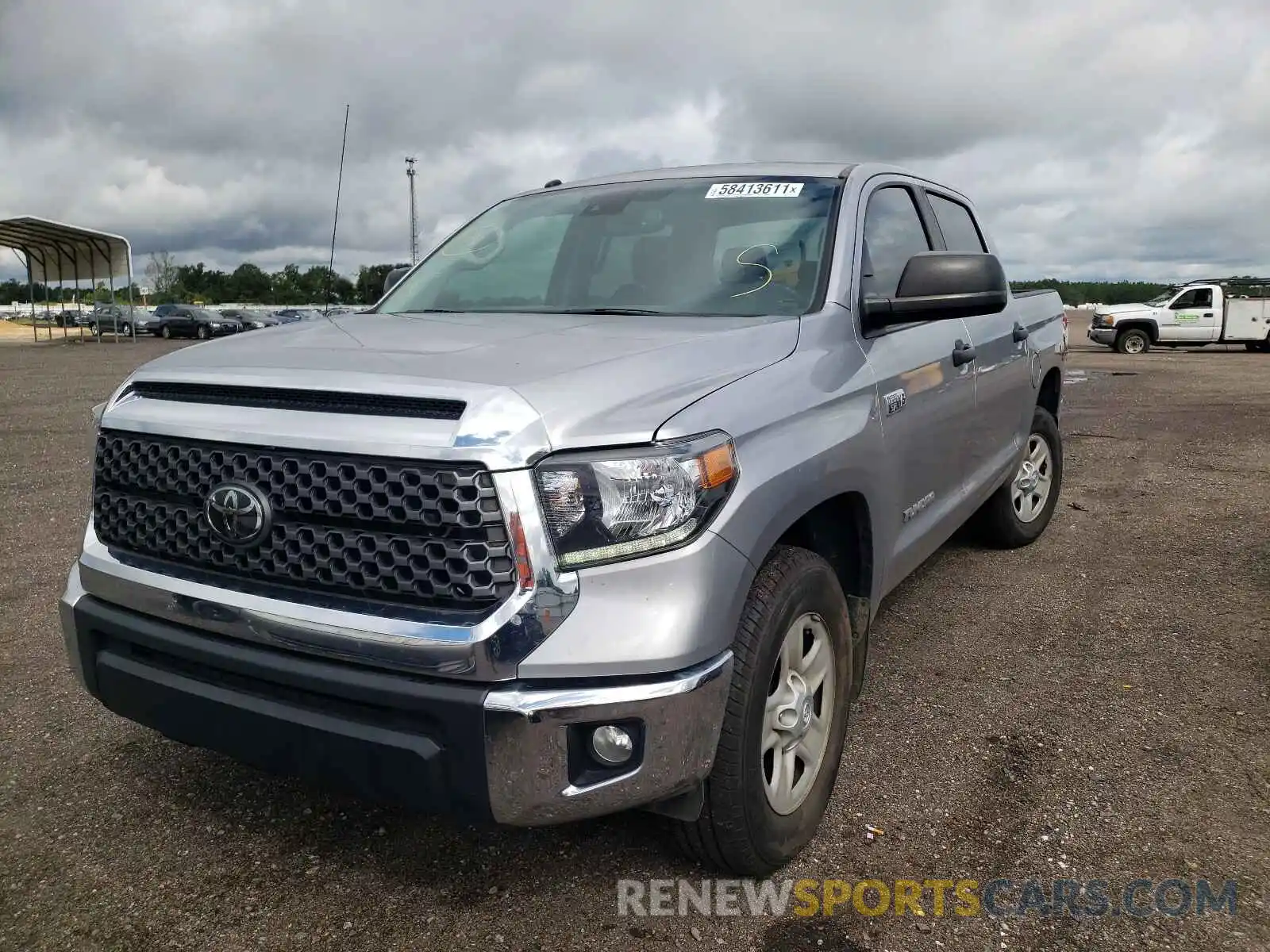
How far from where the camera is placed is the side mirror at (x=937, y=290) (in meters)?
3.04

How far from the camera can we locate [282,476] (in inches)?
87.1

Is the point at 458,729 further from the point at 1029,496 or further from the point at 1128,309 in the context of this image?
the point at 1128,309

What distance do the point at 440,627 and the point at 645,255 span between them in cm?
184

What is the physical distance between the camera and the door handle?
386 centimetres

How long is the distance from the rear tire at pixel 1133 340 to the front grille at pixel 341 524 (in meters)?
27.5

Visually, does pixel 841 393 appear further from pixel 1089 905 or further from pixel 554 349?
pixel 1089 905

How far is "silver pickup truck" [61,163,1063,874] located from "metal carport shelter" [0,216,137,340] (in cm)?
3105

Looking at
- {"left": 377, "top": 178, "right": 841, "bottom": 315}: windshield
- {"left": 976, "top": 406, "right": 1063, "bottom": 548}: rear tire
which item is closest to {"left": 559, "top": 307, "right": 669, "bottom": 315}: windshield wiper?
{"left": 377, "top": 178, "right": 841, "bottom": 315}: windshield

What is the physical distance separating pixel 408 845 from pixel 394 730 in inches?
32.6

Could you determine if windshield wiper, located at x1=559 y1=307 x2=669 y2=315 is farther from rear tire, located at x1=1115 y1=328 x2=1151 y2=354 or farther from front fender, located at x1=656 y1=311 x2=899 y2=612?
rear tire, located at x1=1115 y1=328 x2=1151 y2=354

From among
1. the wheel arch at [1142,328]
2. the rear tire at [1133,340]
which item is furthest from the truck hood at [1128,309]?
the rear tire at [1133,340]

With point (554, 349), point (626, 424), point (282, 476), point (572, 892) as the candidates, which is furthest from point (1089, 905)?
point (282, 476)

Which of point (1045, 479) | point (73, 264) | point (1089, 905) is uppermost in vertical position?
point (73, 264)

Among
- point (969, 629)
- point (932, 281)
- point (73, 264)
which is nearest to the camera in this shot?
point (932, 281)
